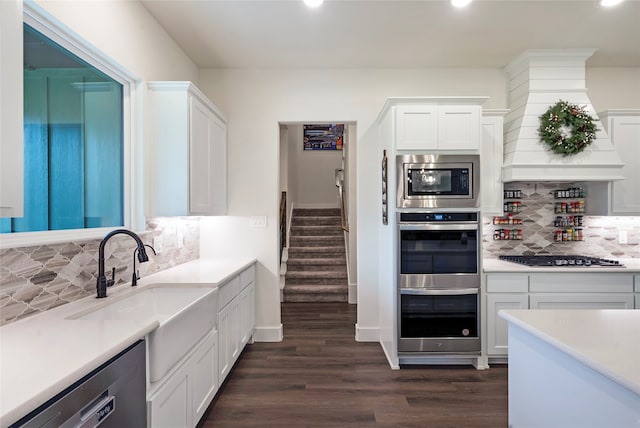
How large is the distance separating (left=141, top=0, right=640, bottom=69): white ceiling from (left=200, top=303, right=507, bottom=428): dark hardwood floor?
2.98 meters

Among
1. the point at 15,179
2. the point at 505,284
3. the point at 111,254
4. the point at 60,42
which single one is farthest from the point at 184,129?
the point at 505,284

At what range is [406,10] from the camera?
98.2 inches

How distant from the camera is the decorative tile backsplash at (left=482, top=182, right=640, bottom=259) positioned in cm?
341

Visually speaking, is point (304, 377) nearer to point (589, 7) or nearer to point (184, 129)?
point (184, 129)

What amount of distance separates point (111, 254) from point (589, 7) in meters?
3.97

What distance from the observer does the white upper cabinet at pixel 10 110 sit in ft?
3.35

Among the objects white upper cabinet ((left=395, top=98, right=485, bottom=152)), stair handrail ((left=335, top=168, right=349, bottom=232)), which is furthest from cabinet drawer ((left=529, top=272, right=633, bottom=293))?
stair handrail ((left=335, top=168, right=349, bottom=232))

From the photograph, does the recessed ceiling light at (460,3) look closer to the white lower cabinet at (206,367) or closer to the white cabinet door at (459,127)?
the white cabinet door at (459,127)

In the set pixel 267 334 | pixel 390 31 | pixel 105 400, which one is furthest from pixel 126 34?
pixel 267 334

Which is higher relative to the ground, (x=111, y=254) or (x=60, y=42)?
(x=60, y=42)

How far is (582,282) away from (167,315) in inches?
132

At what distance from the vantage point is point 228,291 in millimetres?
2543

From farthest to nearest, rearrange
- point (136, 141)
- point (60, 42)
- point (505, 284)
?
point (505, 284), point (136, 141), point (60, 42)

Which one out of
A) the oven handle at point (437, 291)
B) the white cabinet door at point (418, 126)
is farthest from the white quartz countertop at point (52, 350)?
the white cabinet door at point (418, 126)
